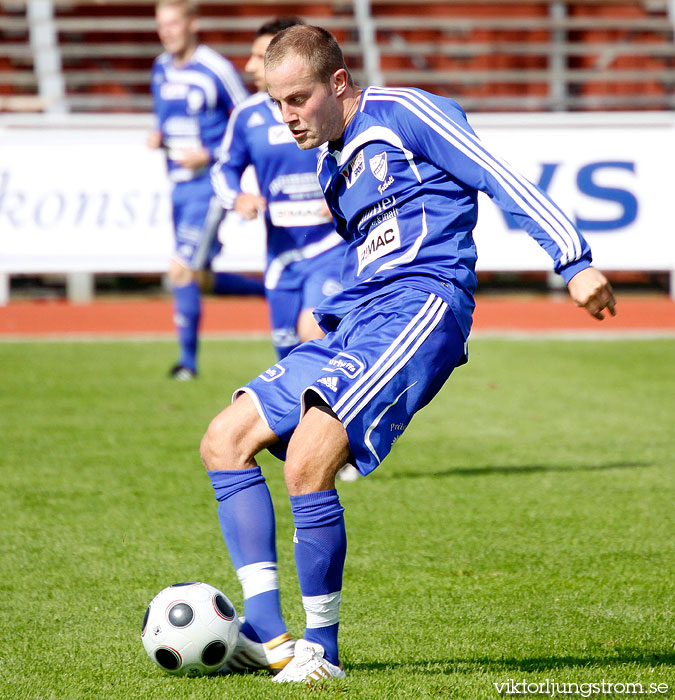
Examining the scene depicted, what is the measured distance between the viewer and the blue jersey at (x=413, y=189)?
3191 millimetres

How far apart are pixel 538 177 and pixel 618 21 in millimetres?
4882

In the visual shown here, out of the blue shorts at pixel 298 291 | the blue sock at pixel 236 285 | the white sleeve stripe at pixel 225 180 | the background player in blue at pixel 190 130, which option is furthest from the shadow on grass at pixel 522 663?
the blue sock at pixel 236 285

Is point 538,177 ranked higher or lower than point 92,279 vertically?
higher

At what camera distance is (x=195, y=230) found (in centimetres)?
899

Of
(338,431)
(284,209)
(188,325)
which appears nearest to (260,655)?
(338,431)

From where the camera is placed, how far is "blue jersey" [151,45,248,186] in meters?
8.86

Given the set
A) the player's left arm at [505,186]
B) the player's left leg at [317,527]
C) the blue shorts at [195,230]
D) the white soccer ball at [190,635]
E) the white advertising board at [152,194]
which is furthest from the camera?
the white advertising board at [152,194]

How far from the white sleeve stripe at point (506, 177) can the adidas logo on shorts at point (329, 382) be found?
70 cm

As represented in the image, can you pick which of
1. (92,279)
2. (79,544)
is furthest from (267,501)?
(92,279)

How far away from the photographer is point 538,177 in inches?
476

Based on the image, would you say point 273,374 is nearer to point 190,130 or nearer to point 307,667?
point 307,667

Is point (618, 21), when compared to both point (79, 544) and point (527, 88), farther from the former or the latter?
point (79, 544)

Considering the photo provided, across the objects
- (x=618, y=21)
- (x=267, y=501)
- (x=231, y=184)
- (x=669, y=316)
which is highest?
(x=618, y=21)

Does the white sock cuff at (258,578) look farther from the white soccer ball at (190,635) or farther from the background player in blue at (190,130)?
the background player in blue at (190,130)
